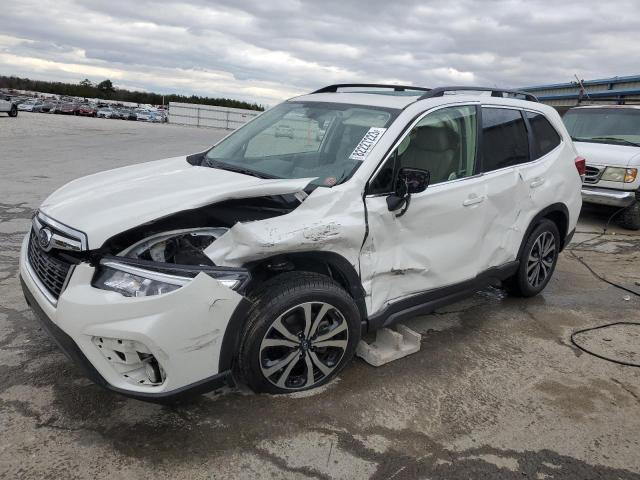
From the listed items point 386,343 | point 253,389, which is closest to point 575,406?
point 386,343

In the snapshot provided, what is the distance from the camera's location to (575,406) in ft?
10.4

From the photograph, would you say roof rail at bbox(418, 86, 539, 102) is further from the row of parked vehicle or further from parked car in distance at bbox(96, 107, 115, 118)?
parked car in distance at bbox(96, 107, 115, 118)

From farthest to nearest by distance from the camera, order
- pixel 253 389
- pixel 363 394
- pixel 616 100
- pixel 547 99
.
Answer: pixel 547 99
pixel 616 100
pixel 363 394
pixel 253 389

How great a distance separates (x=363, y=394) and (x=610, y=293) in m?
3.41

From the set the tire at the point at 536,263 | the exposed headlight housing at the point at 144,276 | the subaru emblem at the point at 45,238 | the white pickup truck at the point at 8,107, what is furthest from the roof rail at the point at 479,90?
the white pickup truck at the point at 8,107

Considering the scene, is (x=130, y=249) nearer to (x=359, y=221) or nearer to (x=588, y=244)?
(x=359, y=221)

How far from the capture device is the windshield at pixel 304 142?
3344 mm

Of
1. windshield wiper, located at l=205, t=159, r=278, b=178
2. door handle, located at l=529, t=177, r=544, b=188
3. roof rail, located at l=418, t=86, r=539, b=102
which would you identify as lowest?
windshield wiper, located at l=205, t=159, r=278, b=178

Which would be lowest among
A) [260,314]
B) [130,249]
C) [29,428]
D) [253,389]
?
[29,428]

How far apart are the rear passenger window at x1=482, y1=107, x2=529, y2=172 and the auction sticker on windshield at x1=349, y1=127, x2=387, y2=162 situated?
1001 millimetres

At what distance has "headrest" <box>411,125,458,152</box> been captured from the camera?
351cm

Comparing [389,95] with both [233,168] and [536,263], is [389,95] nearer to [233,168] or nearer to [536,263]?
[233,168]

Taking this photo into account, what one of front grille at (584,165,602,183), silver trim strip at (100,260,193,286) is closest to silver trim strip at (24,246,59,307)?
silver trim strip at (100,260,193,286)

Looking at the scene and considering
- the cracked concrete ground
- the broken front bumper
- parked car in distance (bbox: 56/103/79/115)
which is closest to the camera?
the broken front bumper
